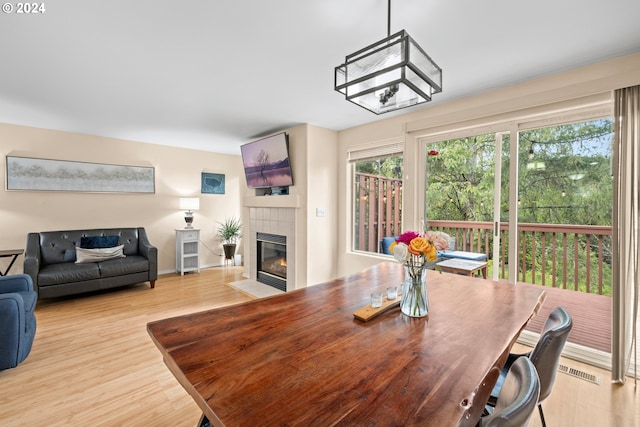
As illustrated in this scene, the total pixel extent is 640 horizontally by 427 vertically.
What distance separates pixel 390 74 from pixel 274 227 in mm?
3496

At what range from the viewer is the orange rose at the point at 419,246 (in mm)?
1322

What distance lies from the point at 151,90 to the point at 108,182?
8.85ft

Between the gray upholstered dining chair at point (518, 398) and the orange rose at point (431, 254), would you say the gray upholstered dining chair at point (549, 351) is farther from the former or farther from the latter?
the orange rose at point (431, 254)

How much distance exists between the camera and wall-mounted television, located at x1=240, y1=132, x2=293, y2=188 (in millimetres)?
4113

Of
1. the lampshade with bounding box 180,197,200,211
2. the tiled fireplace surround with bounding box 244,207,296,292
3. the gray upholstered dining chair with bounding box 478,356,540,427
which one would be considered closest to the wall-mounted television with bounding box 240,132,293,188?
the tiled fireplace surround with bounding box 244,207,296,292

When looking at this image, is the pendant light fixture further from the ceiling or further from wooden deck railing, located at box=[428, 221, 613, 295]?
wooden deck railing, located at box=[428, 221, 613, 295]

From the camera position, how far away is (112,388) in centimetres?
201

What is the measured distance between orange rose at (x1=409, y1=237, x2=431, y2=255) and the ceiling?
4.38 feet

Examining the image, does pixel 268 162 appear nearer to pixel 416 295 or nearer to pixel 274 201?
pixel 274 201

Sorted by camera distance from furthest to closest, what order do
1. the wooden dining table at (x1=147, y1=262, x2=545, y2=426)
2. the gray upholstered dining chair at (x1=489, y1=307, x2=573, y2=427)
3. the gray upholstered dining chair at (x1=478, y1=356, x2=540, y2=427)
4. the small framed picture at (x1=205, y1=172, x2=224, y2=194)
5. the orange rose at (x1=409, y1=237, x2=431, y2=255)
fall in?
the small framed picture at (x1=205, y1=172, x2=224, y2=194) → the orange rose at (x1=409, y1=237, x2=431, y2=255) → the gray upholstered dining chair at (x1=489, y1=307, x2=573, y2=427) → the wooden dining table at (x1=147, y1=262, x2=545, y2=426) → the gray upholstered dining chair at (x1=478, y1=356, x2=540, y2=427)

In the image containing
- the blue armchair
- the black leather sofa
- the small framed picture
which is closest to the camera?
the blue armchair

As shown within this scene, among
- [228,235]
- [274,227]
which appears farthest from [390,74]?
[228,235]

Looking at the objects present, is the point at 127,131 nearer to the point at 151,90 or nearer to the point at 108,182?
the point at 108,182

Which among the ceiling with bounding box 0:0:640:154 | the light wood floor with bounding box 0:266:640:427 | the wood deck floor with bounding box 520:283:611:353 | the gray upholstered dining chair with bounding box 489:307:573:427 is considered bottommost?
the light wood floor with bounding box 0:266:640:427
